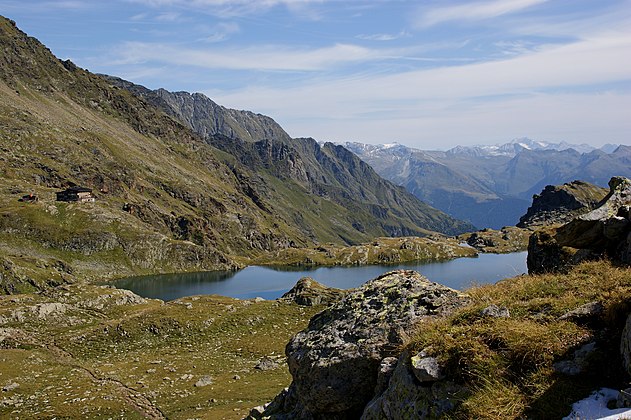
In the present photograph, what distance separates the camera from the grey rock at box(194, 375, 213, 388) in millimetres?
41000

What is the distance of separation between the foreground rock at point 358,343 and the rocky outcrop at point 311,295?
51.6m

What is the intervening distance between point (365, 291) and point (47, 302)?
6240 centimetres

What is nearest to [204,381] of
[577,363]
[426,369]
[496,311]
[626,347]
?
[426,369]

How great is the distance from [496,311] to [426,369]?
10.4 feet

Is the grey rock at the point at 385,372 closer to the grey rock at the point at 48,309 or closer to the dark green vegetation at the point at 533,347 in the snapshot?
Answer: the dark green vegetation at the point at 533,347

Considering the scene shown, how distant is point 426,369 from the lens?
38.9 ft

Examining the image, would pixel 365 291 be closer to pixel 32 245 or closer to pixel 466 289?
pixel 466 289

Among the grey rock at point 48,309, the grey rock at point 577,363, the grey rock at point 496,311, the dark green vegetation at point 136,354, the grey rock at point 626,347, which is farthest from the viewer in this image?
the grey rock at point 48,309

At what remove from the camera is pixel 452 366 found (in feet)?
38.4

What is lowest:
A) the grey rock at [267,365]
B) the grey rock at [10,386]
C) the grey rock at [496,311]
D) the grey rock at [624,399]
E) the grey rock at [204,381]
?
the grey rock at [267,365]

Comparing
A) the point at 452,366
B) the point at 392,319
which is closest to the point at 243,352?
the point at 392,319

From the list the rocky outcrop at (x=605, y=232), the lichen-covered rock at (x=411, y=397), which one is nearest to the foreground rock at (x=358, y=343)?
the lichen-covered rock at (x=411, y=397)

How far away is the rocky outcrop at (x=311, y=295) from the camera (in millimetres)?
72500

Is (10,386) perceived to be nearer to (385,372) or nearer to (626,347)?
(385,372)
